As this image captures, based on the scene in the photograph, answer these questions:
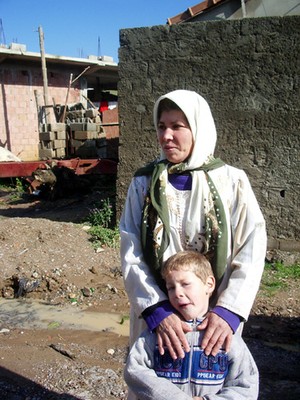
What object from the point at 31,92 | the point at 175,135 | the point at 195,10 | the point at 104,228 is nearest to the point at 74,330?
the point at 104,228

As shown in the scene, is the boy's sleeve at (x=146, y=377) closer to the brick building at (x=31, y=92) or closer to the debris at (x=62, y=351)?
the debris at (x=62, y=351)

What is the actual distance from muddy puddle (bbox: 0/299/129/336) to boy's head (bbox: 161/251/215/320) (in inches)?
90.1

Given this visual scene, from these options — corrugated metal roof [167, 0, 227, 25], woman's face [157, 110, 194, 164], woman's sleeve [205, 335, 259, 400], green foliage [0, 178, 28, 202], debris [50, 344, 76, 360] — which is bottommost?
debris [50, 344, 76, 360]

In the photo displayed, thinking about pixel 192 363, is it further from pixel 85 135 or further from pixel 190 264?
pixel 85 135

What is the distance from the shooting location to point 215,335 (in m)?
1.52

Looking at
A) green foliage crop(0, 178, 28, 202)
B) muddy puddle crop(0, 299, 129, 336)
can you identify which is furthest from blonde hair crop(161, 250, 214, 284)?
green foliage crop(0, 178, 28, 202)

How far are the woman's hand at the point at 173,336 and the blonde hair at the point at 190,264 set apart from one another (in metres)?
0.17

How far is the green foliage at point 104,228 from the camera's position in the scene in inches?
212

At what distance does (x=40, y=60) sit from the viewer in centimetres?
1287

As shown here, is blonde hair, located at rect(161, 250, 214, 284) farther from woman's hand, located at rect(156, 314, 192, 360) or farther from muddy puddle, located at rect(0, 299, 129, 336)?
muddy puddle, located at rect(0, 299, 129, 336)

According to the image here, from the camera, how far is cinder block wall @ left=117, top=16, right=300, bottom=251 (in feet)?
15.1

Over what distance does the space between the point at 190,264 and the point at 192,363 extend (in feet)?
1.18

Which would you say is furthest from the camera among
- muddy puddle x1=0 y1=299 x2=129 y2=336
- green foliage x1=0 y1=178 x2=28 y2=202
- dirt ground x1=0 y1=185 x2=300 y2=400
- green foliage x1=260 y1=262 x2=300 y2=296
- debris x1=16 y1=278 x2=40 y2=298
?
green foliage x1=0 y1=178 x2=28 y2=202

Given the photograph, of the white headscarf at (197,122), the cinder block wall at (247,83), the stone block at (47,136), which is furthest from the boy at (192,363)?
the stone block at (47,136)
